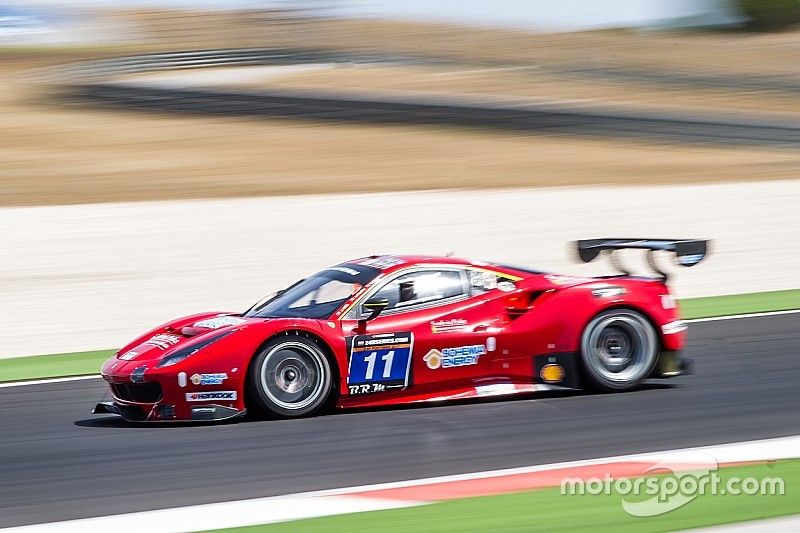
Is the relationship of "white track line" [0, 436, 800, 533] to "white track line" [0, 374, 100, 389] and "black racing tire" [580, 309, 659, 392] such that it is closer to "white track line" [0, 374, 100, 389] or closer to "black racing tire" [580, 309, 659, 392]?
"black racing tire" [580, 309, 659, 392]

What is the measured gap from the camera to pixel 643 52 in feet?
106

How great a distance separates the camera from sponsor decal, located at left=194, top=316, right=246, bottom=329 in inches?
314

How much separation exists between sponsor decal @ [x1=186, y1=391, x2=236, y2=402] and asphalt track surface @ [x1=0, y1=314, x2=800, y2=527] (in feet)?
0.73

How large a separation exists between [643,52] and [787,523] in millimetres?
29260

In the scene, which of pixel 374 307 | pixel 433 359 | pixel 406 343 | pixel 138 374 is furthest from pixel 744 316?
pixel 138 374

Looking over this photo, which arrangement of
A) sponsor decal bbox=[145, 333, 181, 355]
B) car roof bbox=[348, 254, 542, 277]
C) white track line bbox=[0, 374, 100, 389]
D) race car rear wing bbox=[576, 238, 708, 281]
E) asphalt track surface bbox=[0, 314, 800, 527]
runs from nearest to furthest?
1. asphalt track surface bbox=[0, 314, 800, 527]
2. sponsor decal bbox=[145, 333, 181, 355]
3. car roof bbox=[348, 254, 542, 277]
4. race car rear wing bbox=[576, 238, 708, 281]
5. white track line bbox=[0, 374, 100, 389]

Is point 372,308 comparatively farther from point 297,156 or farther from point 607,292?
point 297,156

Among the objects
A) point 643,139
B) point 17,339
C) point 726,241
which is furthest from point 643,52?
point 17,339

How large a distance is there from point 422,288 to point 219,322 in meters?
1.51

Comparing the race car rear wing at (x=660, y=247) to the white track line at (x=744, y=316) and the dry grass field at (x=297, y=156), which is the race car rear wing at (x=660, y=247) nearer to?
the white track line at (x=744, y=316)

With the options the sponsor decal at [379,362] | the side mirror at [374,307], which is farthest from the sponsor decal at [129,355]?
the side mirror at [374,307]

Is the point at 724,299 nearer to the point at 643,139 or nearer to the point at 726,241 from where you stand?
the point at 726,241

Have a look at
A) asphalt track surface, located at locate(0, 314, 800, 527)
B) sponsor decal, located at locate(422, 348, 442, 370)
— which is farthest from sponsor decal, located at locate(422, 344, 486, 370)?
asphalt track surface, located at locate(0, 314, 800, 527)

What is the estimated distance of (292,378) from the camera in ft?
25.6
